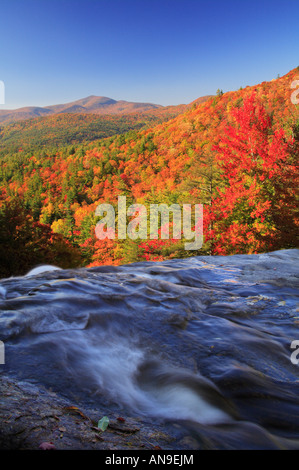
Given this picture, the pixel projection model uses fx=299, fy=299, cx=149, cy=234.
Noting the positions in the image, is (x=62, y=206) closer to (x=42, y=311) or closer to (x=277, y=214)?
(x=277, y=214)

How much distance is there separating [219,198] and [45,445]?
13.4m

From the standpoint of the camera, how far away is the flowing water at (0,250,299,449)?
2159mm

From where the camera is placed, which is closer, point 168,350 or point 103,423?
point 103,423

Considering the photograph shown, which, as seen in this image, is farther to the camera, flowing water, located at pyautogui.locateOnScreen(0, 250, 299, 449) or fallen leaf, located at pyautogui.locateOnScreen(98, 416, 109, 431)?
flowing water, located at pyautogui.locateOnScreen(0, 250, 299, 449)

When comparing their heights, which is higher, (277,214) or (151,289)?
(277,214)

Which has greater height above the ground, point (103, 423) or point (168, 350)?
point (103, 423)

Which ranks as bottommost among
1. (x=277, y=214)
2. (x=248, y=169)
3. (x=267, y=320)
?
(x=267, y=320)

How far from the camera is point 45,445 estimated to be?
1.51m

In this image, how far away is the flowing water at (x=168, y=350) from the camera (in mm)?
2159

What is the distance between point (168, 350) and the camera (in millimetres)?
3123

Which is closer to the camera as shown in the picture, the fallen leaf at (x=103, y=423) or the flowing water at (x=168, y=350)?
the fallen leaf at (x=103, y=423)
